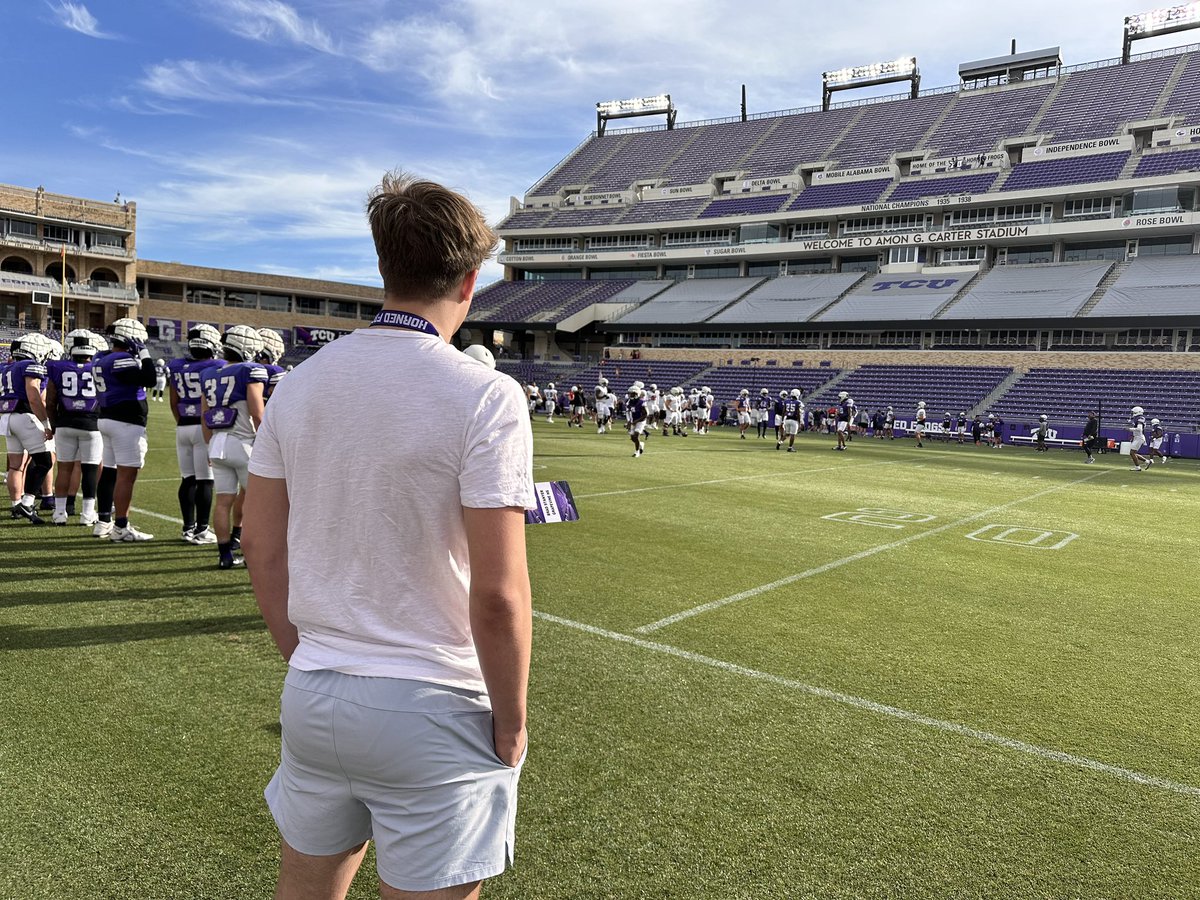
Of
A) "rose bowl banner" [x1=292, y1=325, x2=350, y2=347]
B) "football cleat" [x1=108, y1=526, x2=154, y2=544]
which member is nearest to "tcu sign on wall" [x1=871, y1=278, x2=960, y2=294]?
"rose bowl banner" [x1=292, y1=325, x2=350, y2=347]

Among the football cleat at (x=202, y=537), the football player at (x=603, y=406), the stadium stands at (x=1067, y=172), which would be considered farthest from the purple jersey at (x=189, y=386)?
the stadium stands at (x=1067, y=172)

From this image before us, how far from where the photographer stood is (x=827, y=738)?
3857mm

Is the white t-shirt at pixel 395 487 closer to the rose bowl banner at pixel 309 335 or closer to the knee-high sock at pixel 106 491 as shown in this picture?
the knee-high sock at pixel 106 491

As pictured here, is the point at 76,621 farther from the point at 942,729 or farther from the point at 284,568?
the point at 942,729

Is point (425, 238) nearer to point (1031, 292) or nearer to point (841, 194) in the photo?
point (1031, 292)

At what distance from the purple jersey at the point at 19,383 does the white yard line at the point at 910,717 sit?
7.09 meters

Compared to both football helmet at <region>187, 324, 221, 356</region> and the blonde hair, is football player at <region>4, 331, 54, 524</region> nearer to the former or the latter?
football helmet at <region>187, 324, 221, 356</region>

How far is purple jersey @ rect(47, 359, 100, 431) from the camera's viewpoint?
7750 mm

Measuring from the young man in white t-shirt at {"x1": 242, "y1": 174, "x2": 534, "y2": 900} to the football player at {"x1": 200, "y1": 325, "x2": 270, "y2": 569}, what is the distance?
5.14 meters

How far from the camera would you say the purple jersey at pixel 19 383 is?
8.59 m

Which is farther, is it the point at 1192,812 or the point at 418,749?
the point at 1192,812

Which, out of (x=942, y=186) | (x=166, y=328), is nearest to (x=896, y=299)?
(x=942, y=186)

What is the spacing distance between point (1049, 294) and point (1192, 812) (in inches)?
1798

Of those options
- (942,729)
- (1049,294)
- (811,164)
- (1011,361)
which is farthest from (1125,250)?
(942,729)
